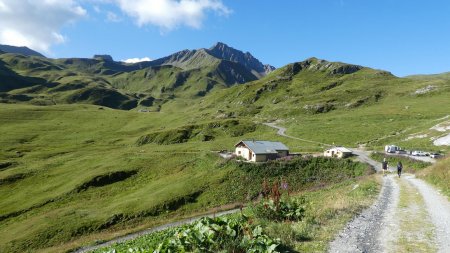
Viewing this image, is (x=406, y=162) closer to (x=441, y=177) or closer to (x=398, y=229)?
(x=441, y=177)

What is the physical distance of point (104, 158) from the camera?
102438 mm

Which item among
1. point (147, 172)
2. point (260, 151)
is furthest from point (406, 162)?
point (147, 172)

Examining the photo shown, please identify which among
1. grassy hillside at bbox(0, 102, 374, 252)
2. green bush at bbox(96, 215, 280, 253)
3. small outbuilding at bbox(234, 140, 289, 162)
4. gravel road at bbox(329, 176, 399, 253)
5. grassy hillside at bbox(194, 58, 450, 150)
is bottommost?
grassy hillside at bbox(0, 102, 374, 252)

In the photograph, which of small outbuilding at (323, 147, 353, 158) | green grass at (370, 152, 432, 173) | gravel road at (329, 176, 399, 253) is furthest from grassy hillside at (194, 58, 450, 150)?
gravel road at (329, 176, 399, 253)

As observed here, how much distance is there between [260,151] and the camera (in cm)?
8144

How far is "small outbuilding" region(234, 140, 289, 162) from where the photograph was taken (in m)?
81.0

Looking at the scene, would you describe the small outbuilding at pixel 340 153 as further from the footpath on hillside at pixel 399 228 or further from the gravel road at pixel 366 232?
the gravel road at pixel 366 232

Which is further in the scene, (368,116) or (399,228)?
(368,116)

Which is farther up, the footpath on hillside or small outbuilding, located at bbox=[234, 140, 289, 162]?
the footpath on hillside

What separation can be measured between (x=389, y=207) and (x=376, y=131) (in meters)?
104

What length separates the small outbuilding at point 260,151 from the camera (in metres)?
81.0

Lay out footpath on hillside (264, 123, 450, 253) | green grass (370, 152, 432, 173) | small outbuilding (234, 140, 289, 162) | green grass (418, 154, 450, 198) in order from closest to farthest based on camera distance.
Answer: footpath on hillside (264, 123, 450, 253) < green grass (418, 154, 450, 198) < green grass (370, 152, 432, 173) < small outbuilding (234, 140, 289, 162)

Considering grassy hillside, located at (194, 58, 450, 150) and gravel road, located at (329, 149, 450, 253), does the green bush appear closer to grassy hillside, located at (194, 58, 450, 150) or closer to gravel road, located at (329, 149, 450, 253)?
gravel road, located at (329, 149, 450, 253)

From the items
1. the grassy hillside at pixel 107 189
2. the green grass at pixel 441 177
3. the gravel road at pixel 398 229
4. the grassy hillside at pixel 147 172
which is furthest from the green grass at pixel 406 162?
the gravel road at pixel 398 229
